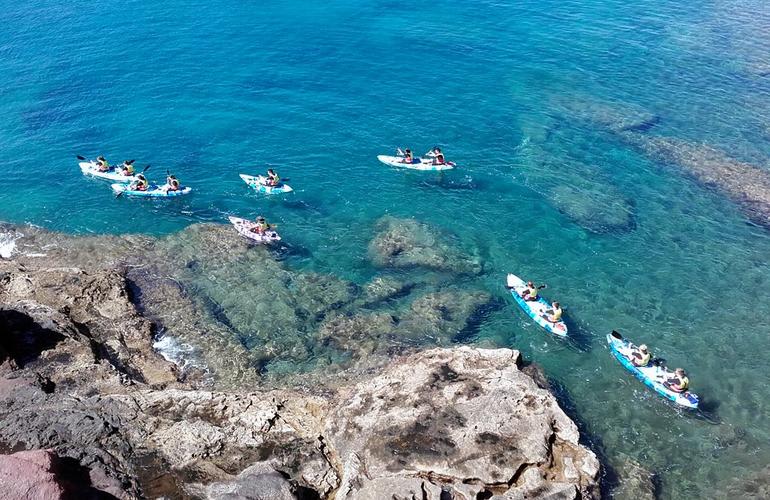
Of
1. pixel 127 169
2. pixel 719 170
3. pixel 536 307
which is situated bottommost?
pixel 536 307

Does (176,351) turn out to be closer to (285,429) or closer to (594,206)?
(285,429)

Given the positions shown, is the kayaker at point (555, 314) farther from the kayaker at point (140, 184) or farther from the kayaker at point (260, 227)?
the kayaker at point (140, 184)

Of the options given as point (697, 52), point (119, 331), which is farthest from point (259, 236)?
point (697, 52)

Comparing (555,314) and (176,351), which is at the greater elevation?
(176,351)

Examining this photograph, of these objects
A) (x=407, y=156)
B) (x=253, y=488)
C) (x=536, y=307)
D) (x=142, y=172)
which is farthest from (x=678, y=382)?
(x=142, y=172)

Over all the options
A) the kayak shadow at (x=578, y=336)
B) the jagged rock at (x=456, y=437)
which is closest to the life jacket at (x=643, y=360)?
the kayak shadow at (x=578, y=336)

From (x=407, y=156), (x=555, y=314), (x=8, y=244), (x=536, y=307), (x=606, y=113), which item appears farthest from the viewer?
(x=606, y=113)

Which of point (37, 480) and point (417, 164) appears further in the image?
point (417, 164)
